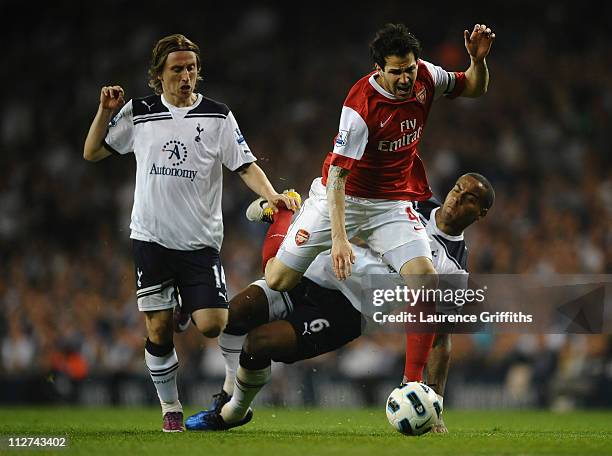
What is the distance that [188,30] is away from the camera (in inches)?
765

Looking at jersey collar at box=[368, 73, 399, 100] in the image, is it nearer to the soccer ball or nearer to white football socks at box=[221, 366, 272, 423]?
the soccer ball

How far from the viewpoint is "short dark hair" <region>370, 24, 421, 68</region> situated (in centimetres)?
638

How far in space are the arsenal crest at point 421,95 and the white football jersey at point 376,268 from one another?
1.08 metres

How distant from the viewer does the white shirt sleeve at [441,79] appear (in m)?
6.86

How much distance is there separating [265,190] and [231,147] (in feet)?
1.18

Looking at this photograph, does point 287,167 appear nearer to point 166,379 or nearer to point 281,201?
point 281,201

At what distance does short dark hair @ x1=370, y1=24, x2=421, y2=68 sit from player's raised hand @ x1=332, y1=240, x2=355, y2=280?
1106 millimetres

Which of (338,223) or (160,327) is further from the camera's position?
(160,327)

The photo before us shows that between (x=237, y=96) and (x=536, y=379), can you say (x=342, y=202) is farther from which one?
(x=237, y=96)

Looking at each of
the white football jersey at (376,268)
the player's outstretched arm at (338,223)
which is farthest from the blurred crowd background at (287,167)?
the player's outstretched arm at (338,223)

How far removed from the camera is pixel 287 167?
16422 mm

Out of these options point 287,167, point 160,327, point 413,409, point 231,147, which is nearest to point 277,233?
point 231,147

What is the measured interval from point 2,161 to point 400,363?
8.39 m

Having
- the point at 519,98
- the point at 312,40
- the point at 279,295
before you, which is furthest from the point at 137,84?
the point at 279,295
